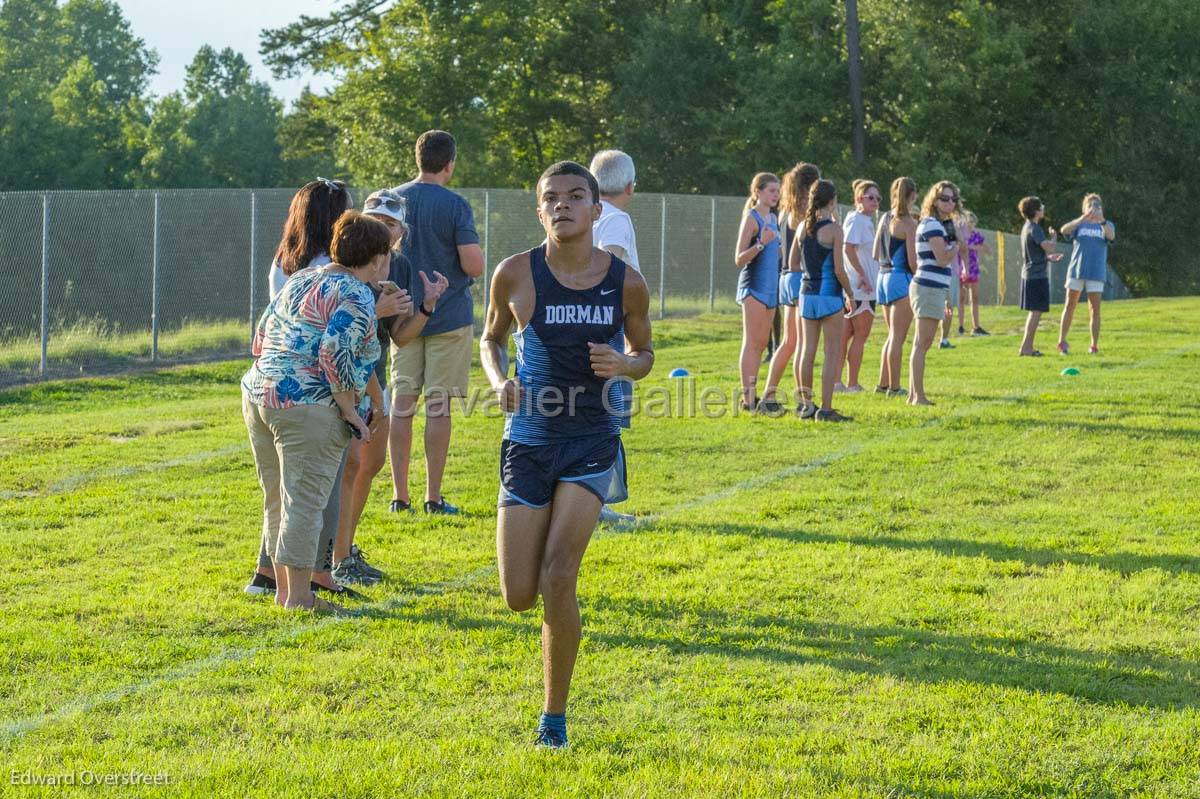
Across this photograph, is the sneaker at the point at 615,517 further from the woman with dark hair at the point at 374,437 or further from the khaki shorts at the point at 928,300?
the khaki shorts at the point at 928,300

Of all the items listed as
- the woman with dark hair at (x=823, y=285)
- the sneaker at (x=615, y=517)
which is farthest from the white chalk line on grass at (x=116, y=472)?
the woman with dark hair at (x=823, y=285)

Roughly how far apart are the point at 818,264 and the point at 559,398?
24.0 feet

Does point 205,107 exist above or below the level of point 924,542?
above

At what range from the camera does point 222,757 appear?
4.47m

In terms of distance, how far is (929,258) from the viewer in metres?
12.7

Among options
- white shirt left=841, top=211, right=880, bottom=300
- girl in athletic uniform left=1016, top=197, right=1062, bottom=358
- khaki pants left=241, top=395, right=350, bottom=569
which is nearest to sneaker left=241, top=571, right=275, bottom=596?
khaki pants left=241, top=395, right=350, bottom=569

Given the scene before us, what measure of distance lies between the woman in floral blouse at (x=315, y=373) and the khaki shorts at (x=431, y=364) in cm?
195

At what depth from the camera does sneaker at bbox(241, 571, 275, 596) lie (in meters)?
6.57

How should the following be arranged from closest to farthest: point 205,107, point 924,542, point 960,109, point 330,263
Result: 1. point 330,263
2. point 924,542
3. point 960,109
4. point 205,107

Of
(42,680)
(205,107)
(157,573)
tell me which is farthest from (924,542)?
(205,107)

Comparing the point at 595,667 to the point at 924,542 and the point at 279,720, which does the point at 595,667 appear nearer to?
the point at 279,720

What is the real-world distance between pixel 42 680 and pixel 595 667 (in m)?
2.07

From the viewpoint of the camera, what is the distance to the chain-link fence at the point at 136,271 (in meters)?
17.1

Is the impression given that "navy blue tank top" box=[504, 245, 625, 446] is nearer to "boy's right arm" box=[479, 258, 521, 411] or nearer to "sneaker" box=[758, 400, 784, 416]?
"boy's right arm" box=[479, 258, 521, 411]
